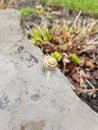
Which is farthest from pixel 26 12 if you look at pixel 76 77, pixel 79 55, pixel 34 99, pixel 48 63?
pixel 34 99

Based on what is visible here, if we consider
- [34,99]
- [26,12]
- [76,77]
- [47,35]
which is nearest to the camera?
[34,99]

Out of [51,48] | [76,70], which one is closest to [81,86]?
[76,70]

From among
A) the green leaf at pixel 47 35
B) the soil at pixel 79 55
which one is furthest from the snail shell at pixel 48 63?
the green leaf at pixel 47 35

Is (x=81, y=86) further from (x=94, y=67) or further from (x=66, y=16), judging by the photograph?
(x=66, y=16)

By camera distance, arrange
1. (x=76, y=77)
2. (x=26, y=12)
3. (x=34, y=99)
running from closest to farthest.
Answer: (x=34, y=99), (x=76, y=77), (x=26, y=12)

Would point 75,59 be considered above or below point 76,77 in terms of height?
above

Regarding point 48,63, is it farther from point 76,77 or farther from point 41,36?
point 41,36

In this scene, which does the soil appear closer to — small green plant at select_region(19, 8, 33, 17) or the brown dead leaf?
the brown dead leaf

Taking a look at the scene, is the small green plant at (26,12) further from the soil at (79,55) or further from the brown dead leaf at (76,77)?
the brown dead leaf at (76,77)

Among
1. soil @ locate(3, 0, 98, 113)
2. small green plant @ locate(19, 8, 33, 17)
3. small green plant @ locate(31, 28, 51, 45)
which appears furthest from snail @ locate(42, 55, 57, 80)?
small green plant @ locate(19, 8, 33, 17)
